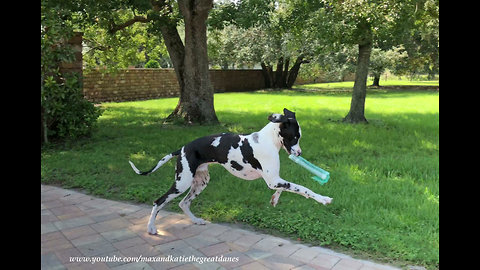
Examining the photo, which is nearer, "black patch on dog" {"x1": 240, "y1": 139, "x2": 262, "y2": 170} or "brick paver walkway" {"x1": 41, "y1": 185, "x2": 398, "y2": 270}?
"brick paver walkway" {"x1": 41, "y1": 185, "x2": 398, "y2": 270}

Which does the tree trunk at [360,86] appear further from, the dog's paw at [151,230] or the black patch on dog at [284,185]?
→ the dog's paw at [151,230]

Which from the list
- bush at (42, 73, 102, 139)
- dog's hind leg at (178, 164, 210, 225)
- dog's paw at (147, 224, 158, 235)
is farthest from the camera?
bush at (42, 73, 102, 139)

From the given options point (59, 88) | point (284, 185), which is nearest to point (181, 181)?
point (284, 185)

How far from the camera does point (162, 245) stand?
3.87m

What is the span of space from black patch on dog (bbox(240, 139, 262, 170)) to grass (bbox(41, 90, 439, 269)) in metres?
0.90

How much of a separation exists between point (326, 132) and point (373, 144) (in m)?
1.52

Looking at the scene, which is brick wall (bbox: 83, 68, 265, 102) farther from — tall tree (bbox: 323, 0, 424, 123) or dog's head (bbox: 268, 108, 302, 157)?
dog's head (bbox: 268, 108, 302, 157)

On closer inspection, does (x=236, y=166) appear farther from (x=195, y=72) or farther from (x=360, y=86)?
(x=360, y=86)

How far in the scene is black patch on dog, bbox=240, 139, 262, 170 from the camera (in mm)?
3871

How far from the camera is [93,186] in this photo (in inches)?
229

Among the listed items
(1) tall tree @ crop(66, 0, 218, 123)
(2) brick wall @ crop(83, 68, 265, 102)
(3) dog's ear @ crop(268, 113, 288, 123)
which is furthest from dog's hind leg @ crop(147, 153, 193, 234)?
(2) brick wall @ crop(83, 68, 265, 102)

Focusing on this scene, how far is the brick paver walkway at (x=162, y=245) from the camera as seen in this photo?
3.46 m

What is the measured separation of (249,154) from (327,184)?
2.21 m

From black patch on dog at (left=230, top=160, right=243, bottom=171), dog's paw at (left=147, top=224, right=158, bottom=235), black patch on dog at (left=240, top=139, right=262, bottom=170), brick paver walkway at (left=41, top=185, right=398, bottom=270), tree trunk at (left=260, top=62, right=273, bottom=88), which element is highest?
tree trunk at (left=260, top=62, right=273, bottom=88)
